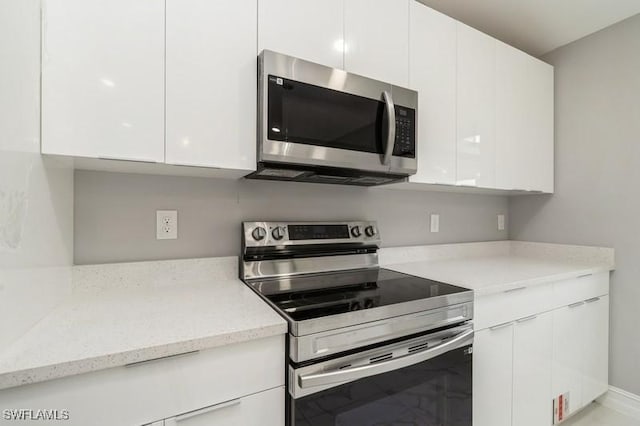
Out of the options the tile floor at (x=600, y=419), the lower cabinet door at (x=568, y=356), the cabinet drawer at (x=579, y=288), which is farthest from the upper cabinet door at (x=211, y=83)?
the tile floor at (x=600, y=419)

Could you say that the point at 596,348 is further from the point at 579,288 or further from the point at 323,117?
the point at 323,117

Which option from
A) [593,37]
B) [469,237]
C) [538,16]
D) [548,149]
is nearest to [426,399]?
[469,237]

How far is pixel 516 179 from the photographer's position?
2012 mm

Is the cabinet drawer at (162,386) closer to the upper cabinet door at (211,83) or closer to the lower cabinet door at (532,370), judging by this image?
the upper cabinet door at (211,83)

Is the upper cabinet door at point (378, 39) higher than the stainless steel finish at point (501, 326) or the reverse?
higher

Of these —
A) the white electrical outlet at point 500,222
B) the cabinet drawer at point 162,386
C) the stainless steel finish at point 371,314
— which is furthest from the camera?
the white electrical outlet at point 500,222

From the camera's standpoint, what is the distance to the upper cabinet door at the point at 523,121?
75.8 inches

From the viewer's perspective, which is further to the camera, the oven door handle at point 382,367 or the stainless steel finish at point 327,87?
the stainless steel finish at point 327,87

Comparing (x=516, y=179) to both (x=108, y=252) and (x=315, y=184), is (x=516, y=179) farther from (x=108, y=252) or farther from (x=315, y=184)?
(x=108, y=252)

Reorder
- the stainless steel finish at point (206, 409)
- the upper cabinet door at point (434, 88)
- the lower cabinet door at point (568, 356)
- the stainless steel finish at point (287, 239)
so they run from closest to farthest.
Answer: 1. the stainless steel finish at point (206, 409)
2. the stainless steel finish at point (287, 239)
3. the upper cabinet door at point (434, 88)
4. the lower cabinet door at point (568, 356)

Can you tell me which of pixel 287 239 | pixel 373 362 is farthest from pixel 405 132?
pixel 373 362

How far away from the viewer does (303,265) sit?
60.3 inches

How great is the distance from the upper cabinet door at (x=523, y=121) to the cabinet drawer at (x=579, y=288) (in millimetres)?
640

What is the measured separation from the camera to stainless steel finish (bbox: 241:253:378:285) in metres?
1.41
